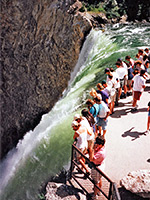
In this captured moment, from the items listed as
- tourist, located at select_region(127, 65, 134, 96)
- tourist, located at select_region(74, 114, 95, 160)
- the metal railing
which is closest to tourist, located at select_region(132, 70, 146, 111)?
tourist, located at select_region(127, 65, 134, 96)

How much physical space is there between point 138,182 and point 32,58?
36.7 ft

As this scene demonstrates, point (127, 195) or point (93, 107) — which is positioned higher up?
point (93, 107)

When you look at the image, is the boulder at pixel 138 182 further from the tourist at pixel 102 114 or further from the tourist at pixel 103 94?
the tourist at pixel 103 94

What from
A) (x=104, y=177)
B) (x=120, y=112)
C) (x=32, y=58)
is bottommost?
(x=120, y=112)

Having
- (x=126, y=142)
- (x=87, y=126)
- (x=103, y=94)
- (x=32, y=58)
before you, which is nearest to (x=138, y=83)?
(x=103, y=94)

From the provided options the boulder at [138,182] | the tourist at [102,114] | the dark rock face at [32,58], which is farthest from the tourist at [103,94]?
the dark rock face at [32,58]

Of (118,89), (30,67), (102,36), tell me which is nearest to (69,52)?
(102,36)

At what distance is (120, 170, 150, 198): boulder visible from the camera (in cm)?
595

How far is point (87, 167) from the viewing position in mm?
6875

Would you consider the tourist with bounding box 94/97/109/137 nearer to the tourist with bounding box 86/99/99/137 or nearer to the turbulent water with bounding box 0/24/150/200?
the tourist with bounding box 86/99/99/137

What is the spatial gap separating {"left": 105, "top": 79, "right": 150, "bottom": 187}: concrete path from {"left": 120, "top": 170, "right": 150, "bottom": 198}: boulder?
35cm

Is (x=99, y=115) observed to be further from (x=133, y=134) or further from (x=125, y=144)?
(x=133, y=134)

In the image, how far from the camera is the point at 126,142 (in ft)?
26.0

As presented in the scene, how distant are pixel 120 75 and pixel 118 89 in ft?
1.80
